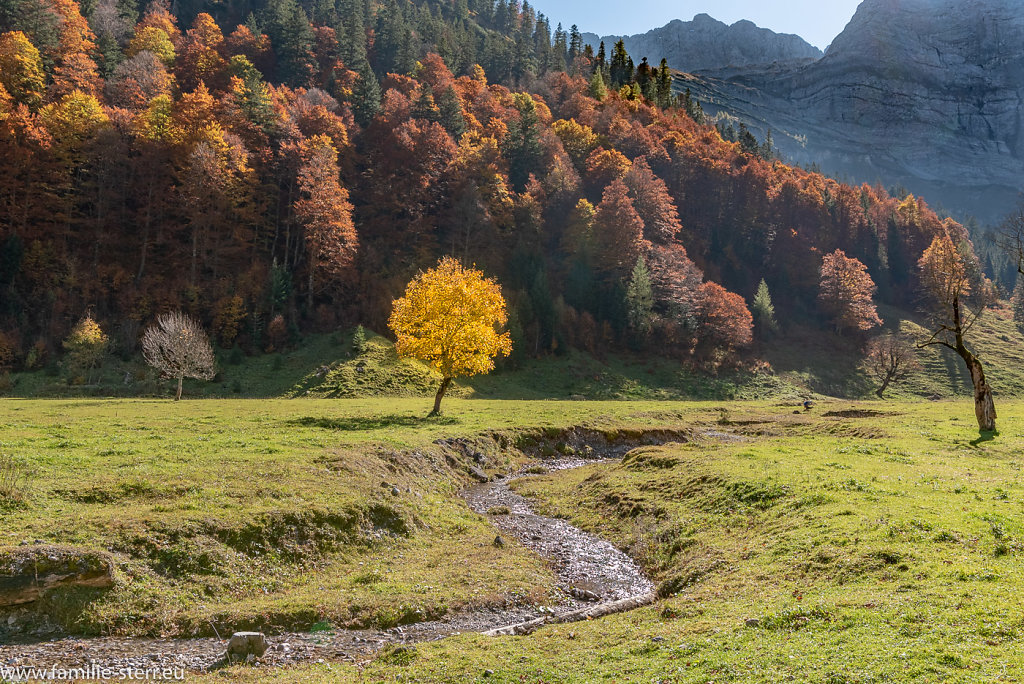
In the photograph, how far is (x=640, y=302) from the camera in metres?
98.6

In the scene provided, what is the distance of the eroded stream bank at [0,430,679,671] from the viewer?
14.6 metres

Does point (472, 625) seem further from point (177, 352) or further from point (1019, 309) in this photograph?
point (1019, 309)

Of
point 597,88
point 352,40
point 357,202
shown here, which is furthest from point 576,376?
point 352,40

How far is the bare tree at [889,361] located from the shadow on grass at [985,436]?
199ft

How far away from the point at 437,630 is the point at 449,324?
3644 cm

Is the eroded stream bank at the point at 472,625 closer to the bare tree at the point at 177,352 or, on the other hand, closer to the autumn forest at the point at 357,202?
the bare tree at the point at 177,352

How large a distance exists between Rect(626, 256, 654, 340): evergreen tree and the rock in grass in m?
89.4

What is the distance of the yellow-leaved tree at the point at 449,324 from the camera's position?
5194 centimetres

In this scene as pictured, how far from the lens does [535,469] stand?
137 feet

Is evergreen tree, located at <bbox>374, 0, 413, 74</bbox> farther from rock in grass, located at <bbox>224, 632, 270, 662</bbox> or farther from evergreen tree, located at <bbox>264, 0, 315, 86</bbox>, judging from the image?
rock in grass, located at <bbox>224, 632, 270, 662</bbox>

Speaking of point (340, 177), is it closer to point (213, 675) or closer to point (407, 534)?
point (407, 534)

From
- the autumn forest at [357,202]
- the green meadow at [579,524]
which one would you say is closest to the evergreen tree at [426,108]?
the autumn forest at [357,202]

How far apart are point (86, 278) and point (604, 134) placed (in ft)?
376

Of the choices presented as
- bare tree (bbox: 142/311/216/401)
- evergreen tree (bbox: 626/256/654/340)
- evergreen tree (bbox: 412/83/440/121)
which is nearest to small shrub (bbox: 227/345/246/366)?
bare tree (bbox: 142/311/216/401)
